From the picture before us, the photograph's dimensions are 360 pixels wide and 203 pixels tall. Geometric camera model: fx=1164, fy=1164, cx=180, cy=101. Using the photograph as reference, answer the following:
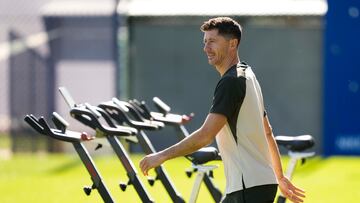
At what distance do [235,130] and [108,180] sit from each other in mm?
8259

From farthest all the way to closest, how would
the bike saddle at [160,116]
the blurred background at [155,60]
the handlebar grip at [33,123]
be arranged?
the blurred background at [155,60]
the bike saddle at [160,116]
the handlebar grip at [33,123]

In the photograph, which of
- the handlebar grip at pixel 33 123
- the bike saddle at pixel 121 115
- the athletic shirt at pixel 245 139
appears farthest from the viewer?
the bike saddle at pixel 121 115

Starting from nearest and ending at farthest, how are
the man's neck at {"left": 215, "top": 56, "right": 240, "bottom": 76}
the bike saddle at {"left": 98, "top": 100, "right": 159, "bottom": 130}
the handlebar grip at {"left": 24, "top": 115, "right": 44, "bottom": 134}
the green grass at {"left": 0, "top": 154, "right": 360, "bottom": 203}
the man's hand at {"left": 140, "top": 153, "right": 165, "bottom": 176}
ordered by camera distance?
1. the man's hand at {"left": 140, "top": 153, "right": 165, "bottom": 176}
2. the man's neck at {"left": 215, "top": 56, "right": 240, "bottom": 76}
3. the handlebar grip at {"left": 24, "top": 115, "right": 44, "bottom": 134}
4. the bike saddle at {"left": 98, "top": 100, "right": 159, "bottom": 130}
5. the green grass at {"left": 0, "top": 154, "right": 360, "bottom": 203}

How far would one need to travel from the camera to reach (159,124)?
885 centimetres

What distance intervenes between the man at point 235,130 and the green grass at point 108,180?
18.3ft

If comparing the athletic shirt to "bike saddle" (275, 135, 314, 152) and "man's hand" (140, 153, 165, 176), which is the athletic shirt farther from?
"bike saddle" (275, 135, 314, 152)

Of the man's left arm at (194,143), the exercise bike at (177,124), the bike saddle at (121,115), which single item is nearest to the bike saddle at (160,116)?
the exercise bike at (177,124)

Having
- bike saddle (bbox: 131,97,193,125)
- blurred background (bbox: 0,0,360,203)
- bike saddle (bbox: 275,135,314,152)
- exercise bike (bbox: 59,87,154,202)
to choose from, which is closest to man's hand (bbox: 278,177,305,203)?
exercise bike (bbox: 59,87,154,202)

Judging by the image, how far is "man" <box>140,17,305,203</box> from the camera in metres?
5.73

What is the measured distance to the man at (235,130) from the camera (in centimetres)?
573

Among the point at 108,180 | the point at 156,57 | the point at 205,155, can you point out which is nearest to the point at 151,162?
the point at 205,155

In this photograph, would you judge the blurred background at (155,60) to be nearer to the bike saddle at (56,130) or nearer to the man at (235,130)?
the bike saddle at (56,130)

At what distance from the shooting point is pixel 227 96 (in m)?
5.73

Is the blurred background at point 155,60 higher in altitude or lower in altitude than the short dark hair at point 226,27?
lower
